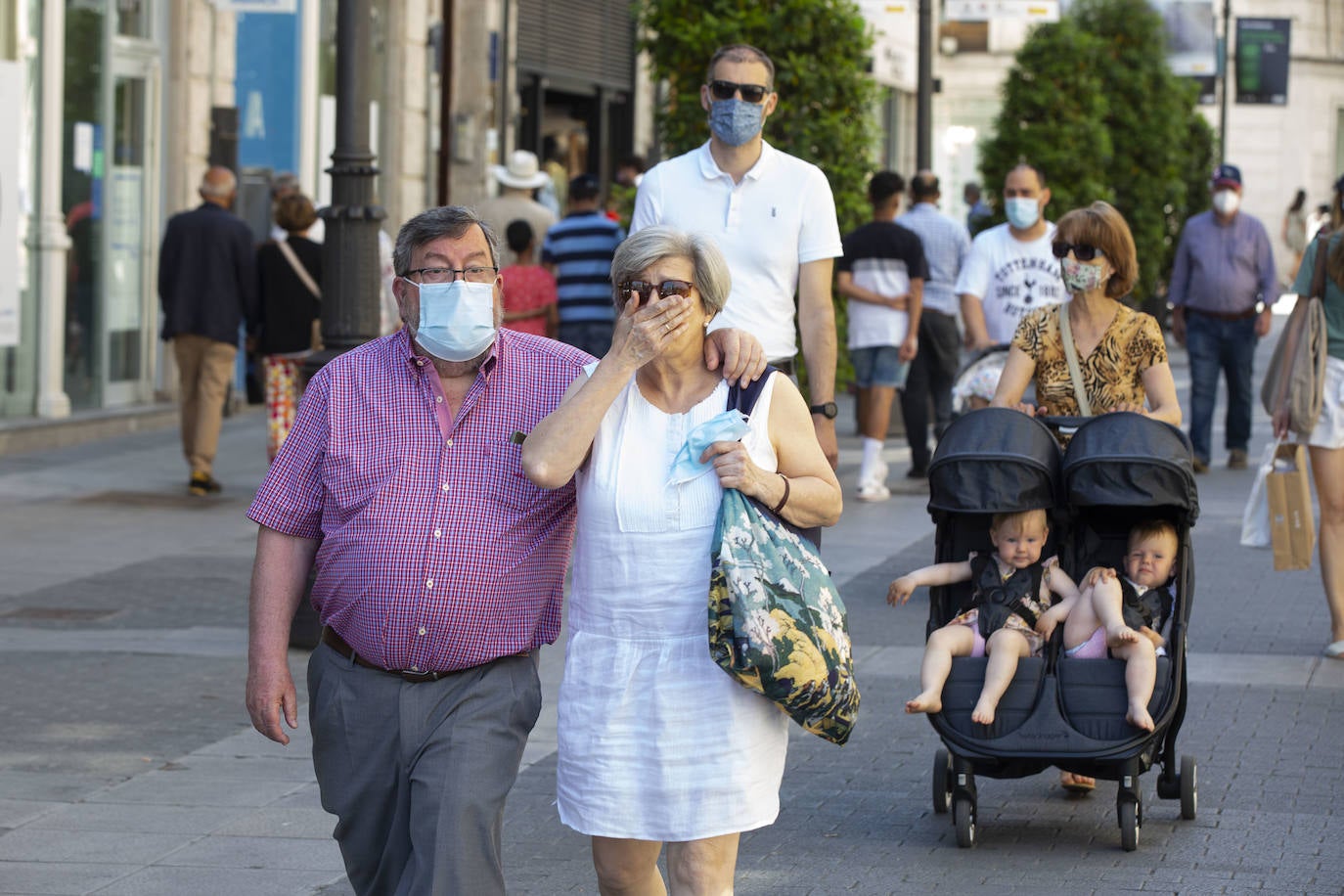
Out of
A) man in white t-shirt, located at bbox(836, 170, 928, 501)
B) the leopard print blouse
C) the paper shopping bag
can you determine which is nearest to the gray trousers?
the leopard print blouse

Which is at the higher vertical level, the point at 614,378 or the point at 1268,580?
the point at 614,378

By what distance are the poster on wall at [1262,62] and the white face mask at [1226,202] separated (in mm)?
29839

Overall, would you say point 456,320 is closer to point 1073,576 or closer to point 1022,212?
point 1073,576

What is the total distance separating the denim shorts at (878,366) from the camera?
512 inches

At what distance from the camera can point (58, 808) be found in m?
6.08

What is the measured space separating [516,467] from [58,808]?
2536 mm

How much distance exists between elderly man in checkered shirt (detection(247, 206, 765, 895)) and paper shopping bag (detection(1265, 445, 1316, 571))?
4364 mm

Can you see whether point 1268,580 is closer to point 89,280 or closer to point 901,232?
point 901,232

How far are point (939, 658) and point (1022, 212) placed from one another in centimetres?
547

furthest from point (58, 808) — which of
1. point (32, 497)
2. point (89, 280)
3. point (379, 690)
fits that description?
point (89, 280)

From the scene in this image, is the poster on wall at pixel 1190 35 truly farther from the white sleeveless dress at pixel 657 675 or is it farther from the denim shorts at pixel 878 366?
the white sleeveless dress at pixel 657 675

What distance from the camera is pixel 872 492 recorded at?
1307 cm

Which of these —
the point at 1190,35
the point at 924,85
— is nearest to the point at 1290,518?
the point at 924,85

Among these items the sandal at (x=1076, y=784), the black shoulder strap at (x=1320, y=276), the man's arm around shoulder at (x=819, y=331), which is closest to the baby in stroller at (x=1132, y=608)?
the sandal at (x=1076, y=784)
